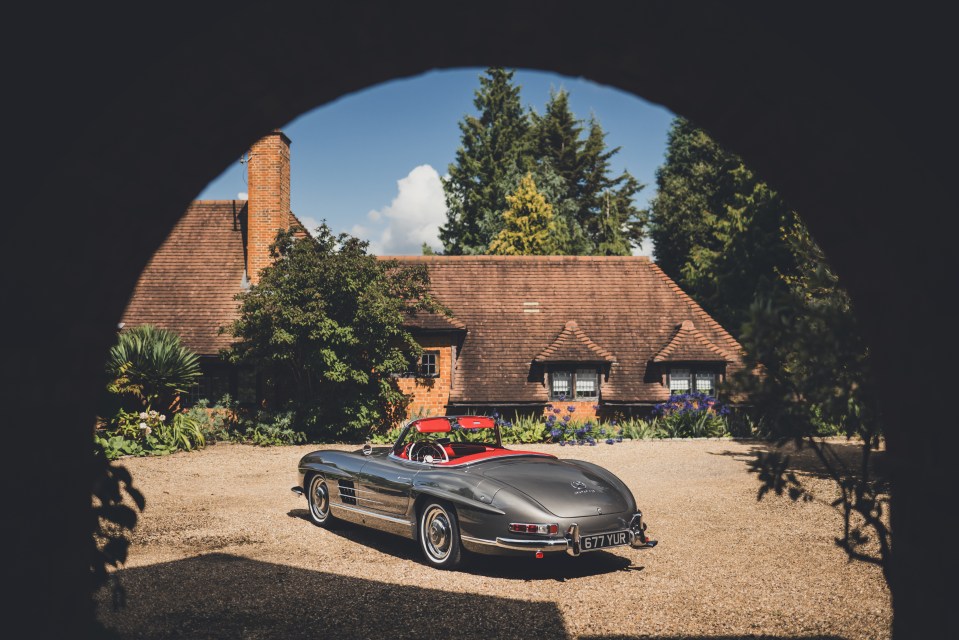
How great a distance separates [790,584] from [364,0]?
6305mm

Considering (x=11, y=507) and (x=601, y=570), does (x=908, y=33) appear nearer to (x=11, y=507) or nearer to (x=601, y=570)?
(x=11, y=507)

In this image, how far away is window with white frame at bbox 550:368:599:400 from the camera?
21.0m

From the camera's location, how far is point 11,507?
7.78 feet

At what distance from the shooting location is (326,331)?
58.7 feet

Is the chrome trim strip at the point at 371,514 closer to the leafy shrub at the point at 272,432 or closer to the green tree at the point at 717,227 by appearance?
the leafy shrub at the point at 272,432

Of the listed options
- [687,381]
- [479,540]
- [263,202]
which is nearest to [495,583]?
[479,540]

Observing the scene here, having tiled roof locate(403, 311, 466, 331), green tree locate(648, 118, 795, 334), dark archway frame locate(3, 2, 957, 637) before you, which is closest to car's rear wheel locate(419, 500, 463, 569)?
dark archway frame locate(3, 2, 957, 637)

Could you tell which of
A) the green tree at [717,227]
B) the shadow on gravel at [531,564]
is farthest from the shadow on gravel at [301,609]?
the green tree at [717,227]

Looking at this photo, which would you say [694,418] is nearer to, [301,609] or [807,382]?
[301,609]

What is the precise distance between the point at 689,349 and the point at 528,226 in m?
14.4

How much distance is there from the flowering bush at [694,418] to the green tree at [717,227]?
15.6ft

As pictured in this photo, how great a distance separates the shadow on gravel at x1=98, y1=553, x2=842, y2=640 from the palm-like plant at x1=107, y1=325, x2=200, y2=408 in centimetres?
1091

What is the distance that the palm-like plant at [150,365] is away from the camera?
17.0 metres

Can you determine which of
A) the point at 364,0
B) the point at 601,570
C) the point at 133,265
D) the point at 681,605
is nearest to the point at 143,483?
the point at 601,570
